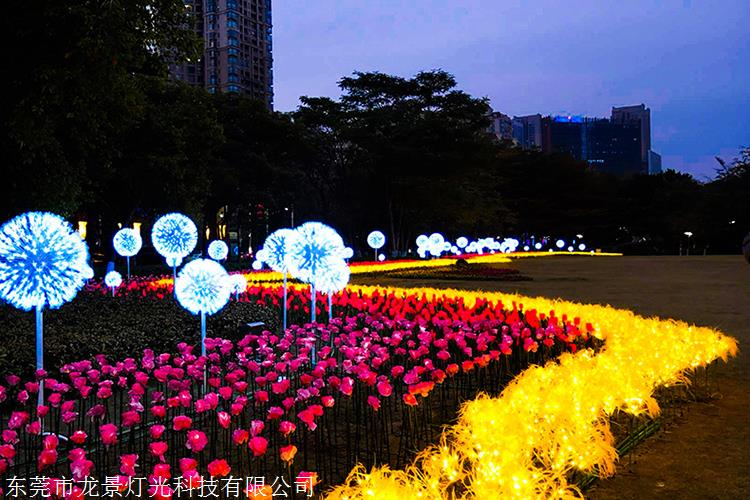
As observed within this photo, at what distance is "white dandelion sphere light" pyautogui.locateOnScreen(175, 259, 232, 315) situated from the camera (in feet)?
22.2

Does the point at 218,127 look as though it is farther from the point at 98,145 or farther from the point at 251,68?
the point at 251,68

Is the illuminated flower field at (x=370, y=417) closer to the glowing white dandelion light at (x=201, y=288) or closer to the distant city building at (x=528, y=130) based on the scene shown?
the glowing white dandelion light at (x=201, y=288)

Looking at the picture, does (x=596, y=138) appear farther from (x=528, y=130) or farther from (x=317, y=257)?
(x=317, y=257)

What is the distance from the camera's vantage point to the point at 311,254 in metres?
8.09

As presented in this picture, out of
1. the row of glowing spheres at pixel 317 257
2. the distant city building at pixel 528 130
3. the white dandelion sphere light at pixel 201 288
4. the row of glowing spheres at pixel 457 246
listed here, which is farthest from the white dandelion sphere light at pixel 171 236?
the distant city building at pixel 528 130

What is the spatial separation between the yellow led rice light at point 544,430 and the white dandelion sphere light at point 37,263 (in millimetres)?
3197

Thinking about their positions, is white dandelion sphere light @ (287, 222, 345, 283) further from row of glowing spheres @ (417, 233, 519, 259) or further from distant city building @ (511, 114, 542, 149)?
distant city building @ (511, 114, 542, 149)

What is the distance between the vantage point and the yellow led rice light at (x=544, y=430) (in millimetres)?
3252

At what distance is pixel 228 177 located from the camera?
1161 inches

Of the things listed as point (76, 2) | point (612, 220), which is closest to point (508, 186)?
point (612, 220)

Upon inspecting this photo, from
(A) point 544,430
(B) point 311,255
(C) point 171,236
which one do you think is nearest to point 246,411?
(A) point 544,430

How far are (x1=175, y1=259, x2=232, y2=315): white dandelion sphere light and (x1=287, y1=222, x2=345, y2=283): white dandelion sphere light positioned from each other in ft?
4.23

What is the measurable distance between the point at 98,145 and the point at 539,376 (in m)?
12.9

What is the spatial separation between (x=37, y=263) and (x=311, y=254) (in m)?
3.31
